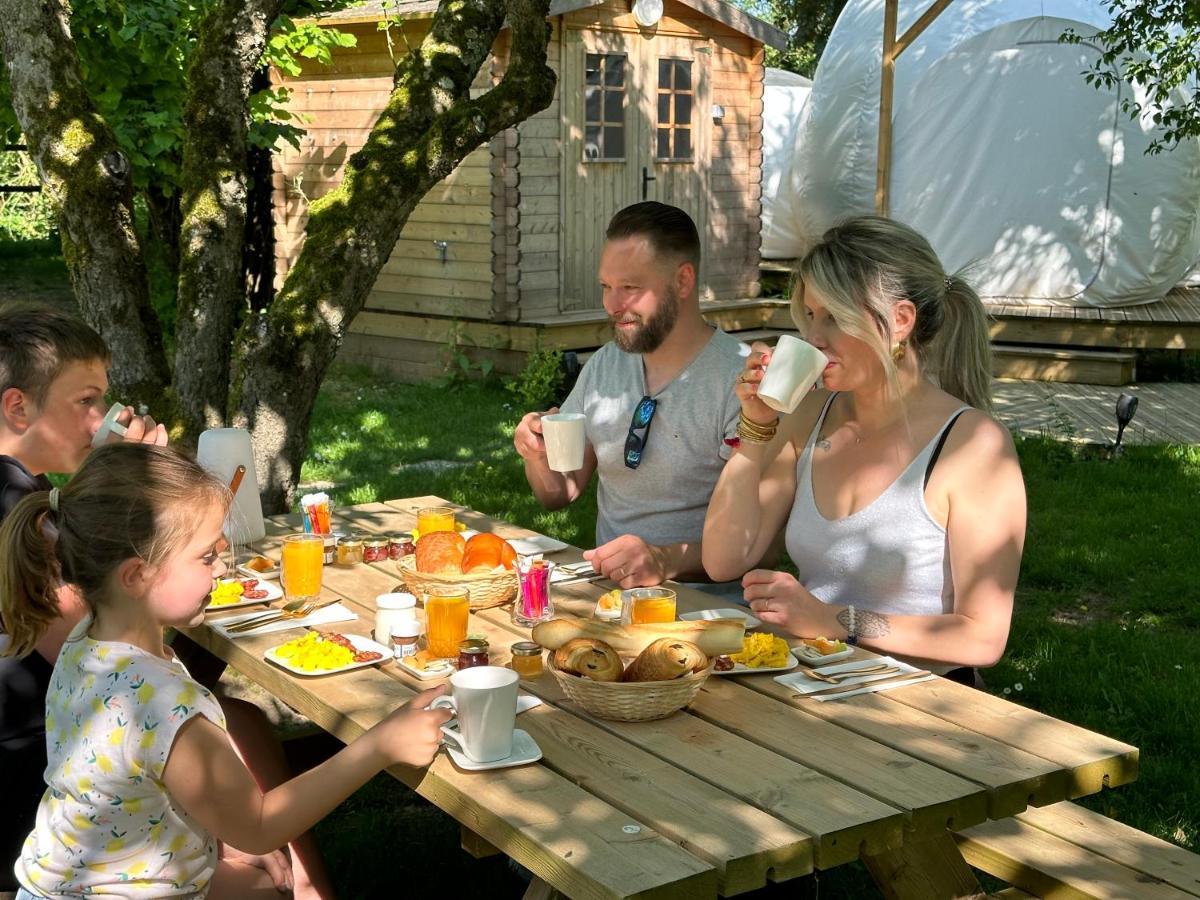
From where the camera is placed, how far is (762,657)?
265 centimetres

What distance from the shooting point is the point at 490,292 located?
37.9ft

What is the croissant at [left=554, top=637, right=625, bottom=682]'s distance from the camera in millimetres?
2412

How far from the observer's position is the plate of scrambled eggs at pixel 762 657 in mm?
2627

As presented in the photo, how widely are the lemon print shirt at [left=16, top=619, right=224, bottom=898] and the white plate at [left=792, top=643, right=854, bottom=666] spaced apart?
1148 mm

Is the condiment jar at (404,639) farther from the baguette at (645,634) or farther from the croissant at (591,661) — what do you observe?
the croissant at (591,661)

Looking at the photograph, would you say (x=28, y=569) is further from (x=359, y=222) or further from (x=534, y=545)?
(x=359, y=222)

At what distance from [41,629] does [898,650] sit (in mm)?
1705

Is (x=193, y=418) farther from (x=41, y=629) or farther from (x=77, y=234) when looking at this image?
(x=41, y=629)

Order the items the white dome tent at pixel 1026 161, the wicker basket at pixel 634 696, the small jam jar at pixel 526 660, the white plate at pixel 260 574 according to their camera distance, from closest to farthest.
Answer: the wicker basket at pixel 634 696
the small jam jar at pixel 526 660
the white plate at pixel 260 574
the white dome tent at pixel 1026 161

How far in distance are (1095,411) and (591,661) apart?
8241mm

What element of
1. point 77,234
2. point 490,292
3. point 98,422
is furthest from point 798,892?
point 490,292

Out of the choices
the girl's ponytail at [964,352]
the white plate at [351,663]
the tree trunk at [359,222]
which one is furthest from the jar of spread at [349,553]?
the girl's ponytail at [964,352]

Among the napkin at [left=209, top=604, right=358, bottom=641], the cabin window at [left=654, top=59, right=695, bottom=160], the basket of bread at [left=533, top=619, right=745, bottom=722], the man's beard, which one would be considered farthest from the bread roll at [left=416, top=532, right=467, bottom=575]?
the cabin window at [left=654, top=59, right=695, bottom=160]

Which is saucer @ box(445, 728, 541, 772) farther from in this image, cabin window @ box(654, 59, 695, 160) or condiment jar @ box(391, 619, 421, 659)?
cabin window @ box(654, 59, 695, 160)
